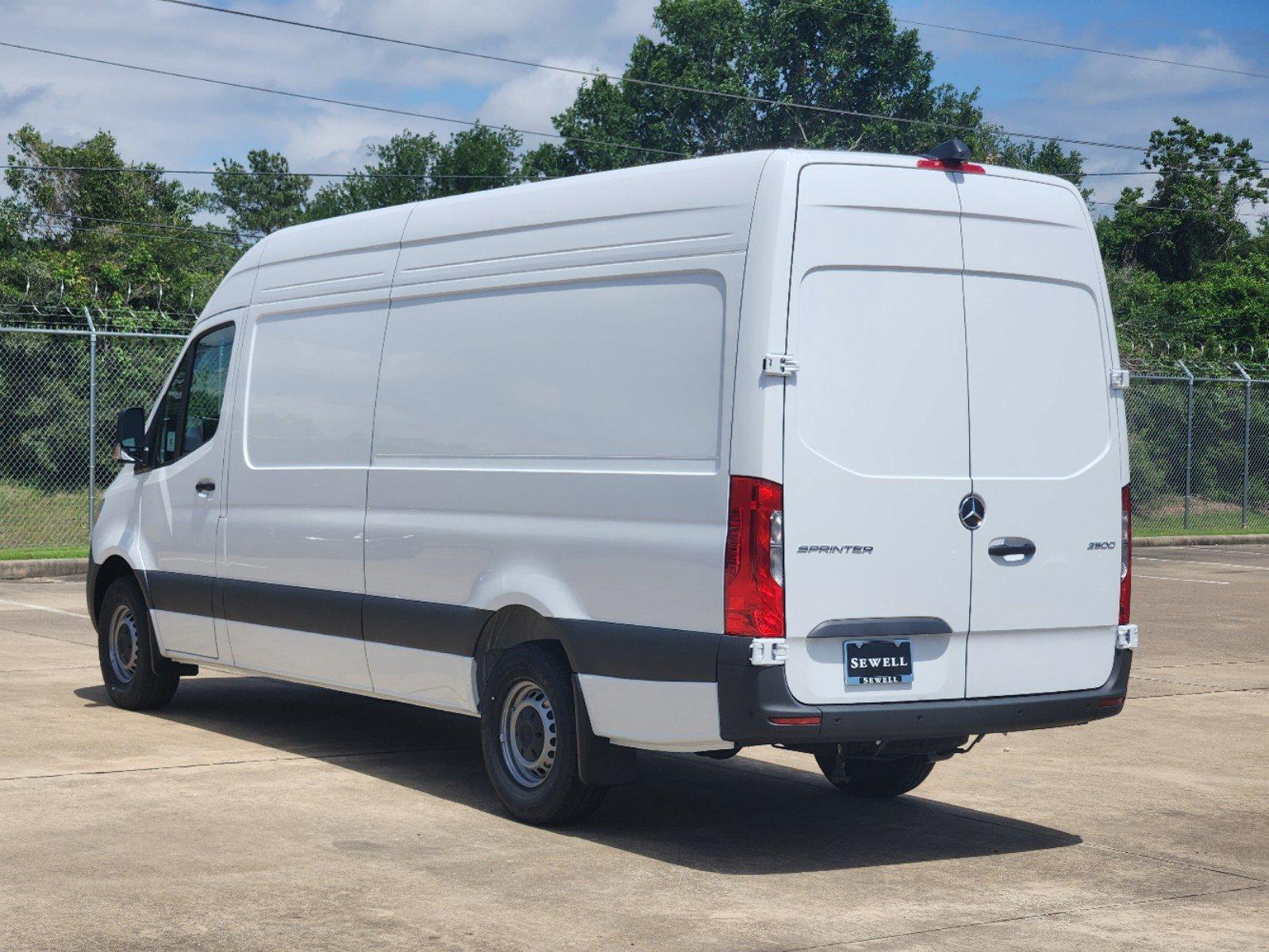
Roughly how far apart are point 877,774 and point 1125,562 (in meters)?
1.52

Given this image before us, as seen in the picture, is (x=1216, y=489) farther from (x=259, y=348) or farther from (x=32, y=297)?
(x=259, y=348)

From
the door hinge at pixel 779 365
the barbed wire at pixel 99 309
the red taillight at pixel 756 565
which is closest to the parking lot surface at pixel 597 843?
the red taillight at pixel 756 565

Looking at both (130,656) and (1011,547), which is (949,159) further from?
(130,656)

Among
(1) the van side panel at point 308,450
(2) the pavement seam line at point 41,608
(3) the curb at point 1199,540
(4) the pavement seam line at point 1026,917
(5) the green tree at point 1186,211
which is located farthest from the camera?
(5) the green tree at point 1186,211

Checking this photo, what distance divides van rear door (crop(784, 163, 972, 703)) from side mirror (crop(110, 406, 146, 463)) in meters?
4.89

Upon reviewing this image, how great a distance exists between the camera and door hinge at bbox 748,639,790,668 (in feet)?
19.9

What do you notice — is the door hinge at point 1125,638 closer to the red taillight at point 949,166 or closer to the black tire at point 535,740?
the red taillight at point 949,166

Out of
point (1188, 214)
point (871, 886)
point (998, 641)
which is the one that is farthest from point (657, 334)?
point (1188, 214)

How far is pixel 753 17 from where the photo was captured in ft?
221

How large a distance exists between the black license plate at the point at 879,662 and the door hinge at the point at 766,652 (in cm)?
30

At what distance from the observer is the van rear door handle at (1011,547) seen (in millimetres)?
6625

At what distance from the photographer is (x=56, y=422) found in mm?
21828

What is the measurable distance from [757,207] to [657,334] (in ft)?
2.09

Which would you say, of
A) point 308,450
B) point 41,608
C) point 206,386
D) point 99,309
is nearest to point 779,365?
point 308,450
